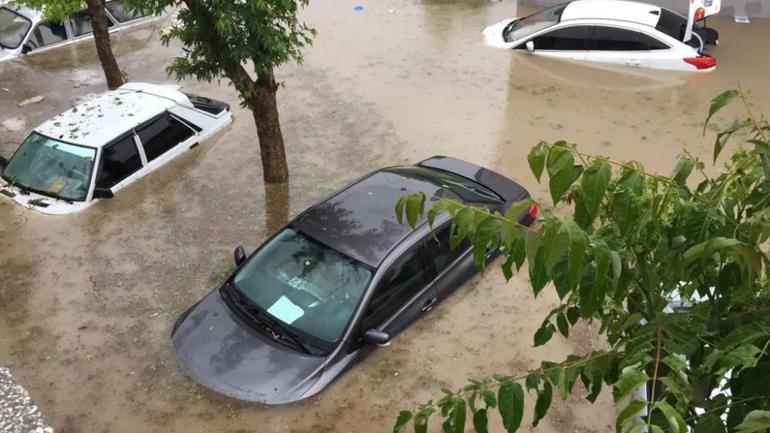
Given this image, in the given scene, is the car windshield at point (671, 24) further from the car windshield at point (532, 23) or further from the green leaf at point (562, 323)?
the green leaf at point (562, 323)

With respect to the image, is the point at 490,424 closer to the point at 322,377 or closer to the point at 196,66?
the point at 322,377

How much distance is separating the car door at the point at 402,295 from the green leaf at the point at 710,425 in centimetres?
396

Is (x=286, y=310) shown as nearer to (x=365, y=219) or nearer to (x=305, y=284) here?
(x=305, y=284)

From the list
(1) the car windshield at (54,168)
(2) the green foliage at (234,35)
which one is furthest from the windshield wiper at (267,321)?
(1) the car windshield at (54,168)

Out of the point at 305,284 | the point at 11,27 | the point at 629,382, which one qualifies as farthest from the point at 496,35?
the point at 629,382

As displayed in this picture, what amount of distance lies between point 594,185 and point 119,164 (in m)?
7.62

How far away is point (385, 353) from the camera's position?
6.61 m

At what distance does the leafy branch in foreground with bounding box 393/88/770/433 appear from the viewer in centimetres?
242

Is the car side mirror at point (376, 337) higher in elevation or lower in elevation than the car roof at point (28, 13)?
lower

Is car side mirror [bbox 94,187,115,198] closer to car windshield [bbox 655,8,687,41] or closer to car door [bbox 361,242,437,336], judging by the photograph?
car door [bbox 361,242,437,336]

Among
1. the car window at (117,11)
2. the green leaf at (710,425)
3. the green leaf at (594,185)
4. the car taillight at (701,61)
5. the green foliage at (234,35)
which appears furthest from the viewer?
the car window at (117,11)

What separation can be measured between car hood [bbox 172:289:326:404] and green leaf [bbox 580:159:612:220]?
12.9ft

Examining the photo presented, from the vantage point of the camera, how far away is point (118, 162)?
8.91 m

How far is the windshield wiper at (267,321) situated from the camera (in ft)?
20.2
